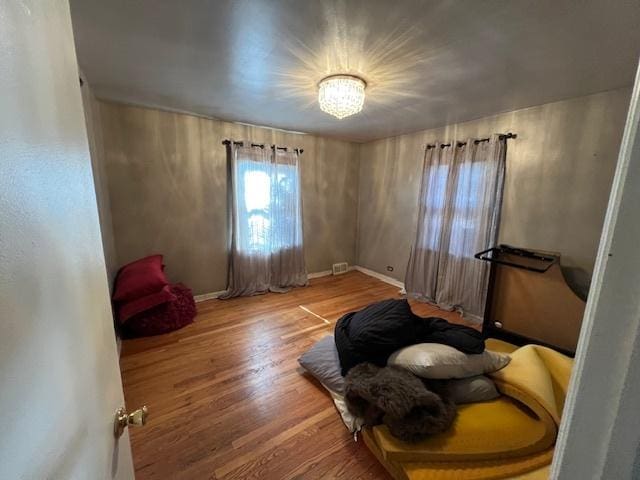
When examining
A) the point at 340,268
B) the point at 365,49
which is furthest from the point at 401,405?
the point at 340,268

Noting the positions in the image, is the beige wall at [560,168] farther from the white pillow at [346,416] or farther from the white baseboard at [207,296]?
the white baseboard at [207,296]

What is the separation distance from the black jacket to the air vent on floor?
2617mm

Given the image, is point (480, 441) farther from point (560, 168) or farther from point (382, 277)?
point (382, 277)

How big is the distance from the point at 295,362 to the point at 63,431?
1890mm

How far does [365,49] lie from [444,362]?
73.3 inches

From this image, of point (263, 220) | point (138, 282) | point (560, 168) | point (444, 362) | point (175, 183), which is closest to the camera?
point (444, 362)

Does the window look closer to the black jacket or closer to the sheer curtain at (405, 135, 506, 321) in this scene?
the sheer curtain at (405, 135, 506, 321)

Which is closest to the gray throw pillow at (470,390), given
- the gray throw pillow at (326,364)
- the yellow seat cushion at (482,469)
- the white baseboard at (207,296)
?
the yellow seat cushion at (482,469)

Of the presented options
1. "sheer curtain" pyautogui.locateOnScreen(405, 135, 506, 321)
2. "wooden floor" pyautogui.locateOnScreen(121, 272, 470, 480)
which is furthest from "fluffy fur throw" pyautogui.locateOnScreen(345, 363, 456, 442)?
"sheer curtain" pyautogui.locateOnScreen(405, 135, 506, 321)

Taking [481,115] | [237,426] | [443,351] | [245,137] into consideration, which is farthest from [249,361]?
[481,115]

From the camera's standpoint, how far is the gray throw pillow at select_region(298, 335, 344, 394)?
1794 mm

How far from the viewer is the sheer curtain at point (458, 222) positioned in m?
2.75

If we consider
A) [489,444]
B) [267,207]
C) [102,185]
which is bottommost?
Answer: [489,444]

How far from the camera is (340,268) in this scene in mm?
4527
